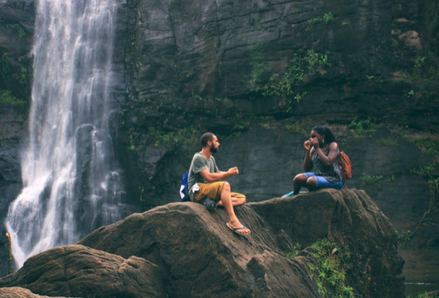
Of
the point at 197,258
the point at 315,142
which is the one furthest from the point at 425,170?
the point at 197,258

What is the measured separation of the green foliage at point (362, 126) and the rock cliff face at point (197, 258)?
816 centimetres

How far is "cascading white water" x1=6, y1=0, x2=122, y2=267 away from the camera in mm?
15992

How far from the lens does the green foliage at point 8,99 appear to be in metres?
17.9

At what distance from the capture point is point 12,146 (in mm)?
17031

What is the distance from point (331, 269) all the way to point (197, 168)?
2.55m

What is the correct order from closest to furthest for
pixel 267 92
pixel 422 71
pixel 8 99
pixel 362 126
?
pixel 422 71
pixel 362 126
pixel 267 92
pixel 8 99

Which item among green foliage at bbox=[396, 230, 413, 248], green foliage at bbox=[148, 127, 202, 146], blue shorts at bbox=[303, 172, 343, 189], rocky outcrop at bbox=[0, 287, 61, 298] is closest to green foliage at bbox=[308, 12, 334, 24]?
green foliage at bbox=[148, 127, 202, 146]

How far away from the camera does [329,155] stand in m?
6.88

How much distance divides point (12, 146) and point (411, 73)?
1493 centimetres

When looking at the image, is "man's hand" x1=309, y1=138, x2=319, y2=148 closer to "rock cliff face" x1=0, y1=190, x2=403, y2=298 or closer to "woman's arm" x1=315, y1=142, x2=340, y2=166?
"woman's arm" x1=315, y1=142, x2=340, y2=166

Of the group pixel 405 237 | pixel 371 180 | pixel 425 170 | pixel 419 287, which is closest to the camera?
pixel 419 287

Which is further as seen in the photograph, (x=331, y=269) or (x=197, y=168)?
(x=331, y=269)

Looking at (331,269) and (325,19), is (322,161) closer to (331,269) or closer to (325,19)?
(331,269)

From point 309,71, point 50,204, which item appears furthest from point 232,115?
point 50,204
